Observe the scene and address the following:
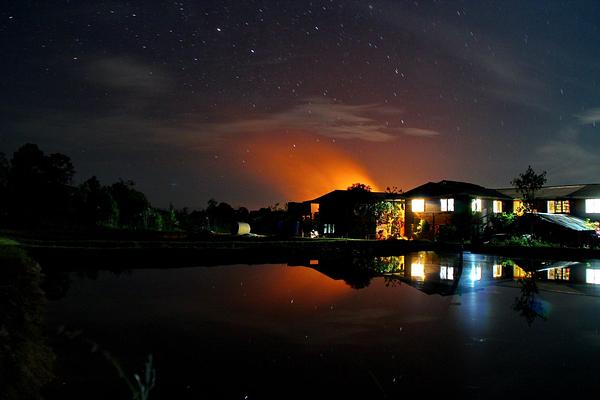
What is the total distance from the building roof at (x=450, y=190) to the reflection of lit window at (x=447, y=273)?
70.0 feet

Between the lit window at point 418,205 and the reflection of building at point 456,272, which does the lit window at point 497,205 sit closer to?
the lit window at point 418,205

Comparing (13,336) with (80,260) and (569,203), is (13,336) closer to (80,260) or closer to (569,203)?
(80,260)

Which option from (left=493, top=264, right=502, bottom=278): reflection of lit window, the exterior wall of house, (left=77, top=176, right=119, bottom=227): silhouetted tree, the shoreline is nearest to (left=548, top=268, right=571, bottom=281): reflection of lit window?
(left=493, top=264, right=502, bottom=278): reflection of lit window

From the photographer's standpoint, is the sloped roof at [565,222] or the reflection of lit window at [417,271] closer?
the reflection of lit window at [417,271]

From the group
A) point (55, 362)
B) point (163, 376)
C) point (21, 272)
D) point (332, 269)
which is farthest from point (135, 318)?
point (332, 269)

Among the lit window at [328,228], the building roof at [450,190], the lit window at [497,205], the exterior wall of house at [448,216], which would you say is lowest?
the lit window at [328,228]

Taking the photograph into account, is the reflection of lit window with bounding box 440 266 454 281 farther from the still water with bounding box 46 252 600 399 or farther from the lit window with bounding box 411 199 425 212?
the lit window with bounding box 411 199 425 212

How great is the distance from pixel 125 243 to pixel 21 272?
578 inches

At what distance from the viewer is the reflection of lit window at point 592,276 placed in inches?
782

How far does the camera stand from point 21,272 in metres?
11.8

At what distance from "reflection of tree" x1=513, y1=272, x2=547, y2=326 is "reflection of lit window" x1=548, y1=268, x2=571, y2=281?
6.55 ft

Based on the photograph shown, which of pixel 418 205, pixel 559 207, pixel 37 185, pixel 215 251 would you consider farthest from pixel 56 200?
A: pixel 559 207

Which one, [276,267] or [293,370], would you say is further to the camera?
[276,267]

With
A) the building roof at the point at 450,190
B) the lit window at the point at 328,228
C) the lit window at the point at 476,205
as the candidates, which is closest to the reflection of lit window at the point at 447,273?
the building roof at the point at 450,190
